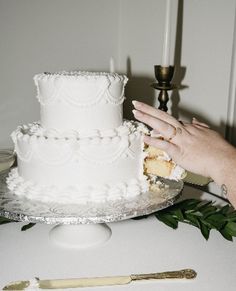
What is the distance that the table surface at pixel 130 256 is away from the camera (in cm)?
115

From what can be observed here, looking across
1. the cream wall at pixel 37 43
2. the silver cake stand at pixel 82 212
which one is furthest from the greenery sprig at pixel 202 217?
the cream wall at pixel 37 43

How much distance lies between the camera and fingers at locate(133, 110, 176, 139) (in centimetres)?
121

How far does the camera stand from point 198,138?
126 cm

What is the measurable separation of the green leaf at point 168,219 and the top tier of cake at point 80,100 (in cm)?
46

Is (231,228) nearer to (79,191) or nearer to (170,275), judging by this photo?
(170,275)

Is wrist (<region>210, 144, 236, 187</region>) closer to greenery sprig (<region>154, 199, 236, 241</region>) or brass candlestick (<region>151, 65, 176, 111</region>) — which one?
greenery sprig (<region>154, 199, 236, 241</region>)

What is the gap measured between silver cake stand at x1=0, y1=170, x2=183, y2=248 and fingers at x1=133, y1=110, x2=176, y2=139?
0.24 meters

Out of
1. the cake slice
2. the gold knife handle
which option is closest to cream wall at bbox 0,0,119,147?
the cake slice

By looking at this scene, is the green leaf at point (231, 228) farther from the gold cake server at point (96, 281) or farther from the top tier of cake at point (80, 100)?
the top tier of cake at point (80, 100)

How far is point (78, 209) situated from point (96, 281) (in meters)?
0.22

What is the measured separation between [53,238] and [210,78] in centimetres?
127

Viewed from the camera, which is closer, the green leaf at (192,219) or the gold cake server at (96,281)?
the gold cake server at (96,281)

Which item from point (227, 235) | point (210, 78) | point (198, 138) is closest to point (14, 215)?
point (198, 138)

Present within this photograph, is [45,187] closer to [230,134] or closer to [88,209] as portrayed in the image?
[88,209]
